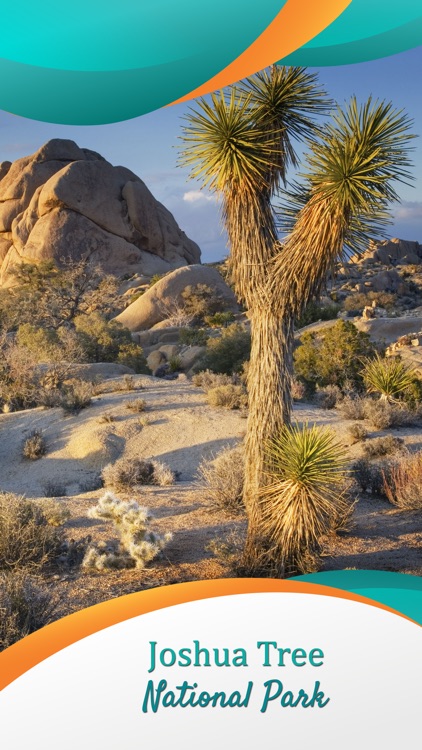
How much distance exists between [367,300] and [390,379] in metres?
22.9

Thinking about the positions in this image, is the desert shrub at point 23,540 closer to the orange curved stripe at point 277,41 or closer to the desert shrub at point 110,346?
the orange curved stripe at point 277,41

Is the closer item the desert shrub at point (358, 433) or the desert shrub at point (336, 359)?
the desert shrub at point (358, 433)

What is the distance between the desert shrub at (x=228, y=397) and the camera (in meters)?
16.1

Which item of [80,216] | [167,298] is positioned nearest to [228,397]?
[167,298]

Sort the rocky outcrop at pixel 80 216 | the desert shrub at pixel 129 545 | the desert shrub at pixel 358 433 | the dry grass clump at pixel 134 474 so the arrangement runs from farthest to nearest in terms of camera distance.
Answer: the rocky outcrop at pixel 80 216 → the desert shrub at pixel 358 433 → the dry grass clump at pixel 134 474 → the desert shrub at pixel 129 545

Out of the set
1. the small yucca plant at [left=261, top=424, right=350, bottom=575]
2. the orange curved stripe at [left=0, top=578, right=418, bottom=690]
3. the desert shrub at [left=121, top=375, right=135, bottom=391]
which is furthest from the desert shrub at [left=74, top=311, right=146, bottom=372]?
the orange curved stripe at [left=0, top=578, right=418, bottom=690]

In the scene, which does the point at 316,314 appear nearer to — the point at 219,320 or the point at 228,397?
the point at 219,320

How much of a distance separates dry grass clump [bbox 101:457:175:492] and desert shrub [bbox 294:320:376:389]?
6.04 meters

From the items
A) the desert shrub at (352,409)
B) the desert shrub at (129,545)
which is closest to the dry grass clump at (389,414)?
the desert shrub at (352,409)

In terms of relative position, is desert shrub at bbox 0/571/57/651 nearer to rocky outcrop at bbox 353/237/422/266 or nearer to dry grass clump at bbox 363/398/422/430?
dry grass clump at bbox 363/398/422/430

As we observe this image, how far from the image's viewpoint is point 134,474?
12.3 meters

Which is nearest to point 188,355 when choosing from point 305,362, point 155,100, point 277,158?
point 305,362

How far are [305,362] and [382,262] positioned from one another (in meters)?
36.1

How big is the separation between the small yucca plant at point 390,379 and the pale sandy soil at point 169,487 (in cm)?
138
